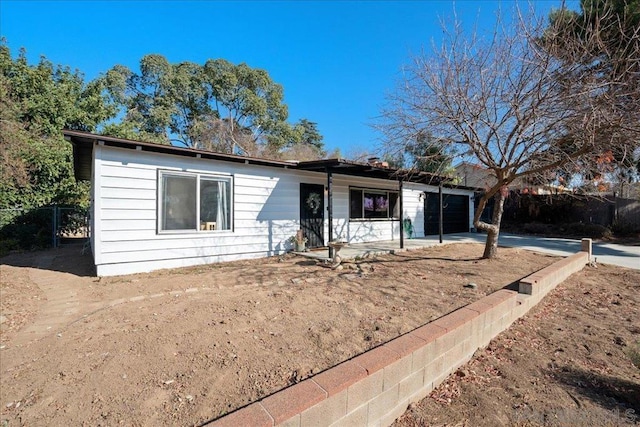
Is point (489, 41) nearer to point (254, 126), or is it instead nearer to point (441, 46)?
point (441, 46)

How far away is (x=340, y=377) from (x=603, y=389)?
7.12ft

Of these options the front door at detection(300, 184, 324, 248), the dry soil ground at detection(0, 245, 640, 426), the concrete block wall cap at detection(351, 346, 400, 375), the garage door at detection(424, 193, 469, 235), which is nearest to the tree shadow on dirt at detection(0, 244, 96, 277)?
the dry soil ground at detection(0, 245, 640, 426)

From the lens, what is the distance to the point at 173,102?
22078 millimetres

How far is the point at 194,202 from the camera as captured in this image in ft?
21.6

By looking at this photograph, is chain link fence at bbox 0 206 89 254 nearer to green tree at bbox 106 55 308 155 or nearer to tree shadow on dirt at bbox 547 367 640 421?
green tree at bbox 106 55 308 155

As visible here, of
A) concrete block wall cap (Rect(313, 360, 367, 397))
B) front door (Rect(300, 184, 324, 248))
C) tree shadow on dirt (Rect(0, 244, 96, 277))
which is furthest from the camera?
front door (Rect(300, 184, 324, 248))

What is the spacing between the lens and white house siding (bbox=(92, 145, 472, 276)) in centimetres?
564

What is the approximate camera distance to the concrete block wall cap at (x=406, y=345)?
2.10m

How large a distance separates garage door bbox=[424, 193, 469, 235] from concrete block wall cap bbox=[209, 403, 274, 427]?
39.6ft

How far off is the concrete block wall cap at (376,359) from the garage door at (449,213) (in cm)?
1122

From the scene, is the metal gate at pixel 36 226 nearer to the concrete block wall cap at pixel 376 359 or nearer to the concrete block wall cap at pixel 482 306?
the concrete block wall cap at pixel 376 359

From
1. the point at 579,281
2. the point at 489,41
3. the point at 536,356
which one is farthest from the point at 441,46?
the point at 536,356

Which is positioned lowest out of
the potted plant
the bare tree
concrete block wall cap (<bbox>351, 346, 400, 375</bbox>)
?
concrete block wall cap (<bbox>351, 346, 400, 375</bbox>)

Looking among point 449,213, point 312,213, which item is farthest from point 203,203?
point 449,213
